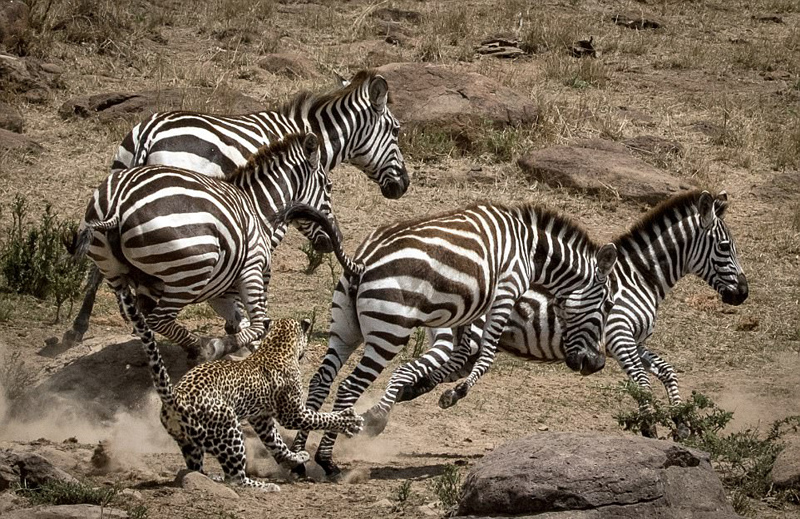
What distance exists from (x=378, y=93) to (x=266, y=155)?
2398 millimetres

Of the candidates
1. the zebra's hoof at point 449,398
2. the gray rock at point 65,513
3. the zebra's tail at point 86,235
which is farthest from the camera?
the zebra's hoof at point 449,398

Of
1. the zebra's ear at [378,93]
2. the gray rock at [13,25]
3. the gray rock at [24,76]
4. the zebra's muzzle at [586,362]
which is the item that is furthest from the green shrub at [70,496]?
the gray rock at [13,25]

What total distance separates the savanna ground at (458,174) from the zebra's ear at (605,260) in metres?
1.02

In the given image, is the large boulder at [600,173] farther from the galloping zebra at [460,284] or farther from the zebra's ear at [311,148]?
the zebra's ear at [311,148]

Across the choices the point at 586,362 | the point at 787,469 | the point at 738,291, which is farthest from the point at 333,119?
the point at 787,469

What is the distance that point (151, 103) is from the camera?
14.3 metres

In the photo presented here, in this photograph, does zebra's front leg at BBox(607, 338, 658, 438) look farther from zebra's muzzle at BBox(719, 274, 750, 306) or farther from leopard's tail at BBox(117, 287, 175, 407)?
leopard's tail at BBox(117, 287, 175, 407)

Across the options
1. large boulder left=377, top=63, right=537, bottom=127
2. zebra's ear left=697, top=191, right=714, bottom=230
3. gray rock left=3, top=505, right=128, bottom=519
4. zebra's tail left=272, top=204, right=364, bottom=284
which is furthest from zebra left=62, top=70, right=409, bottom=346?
gray rock left=3, top=505, right=128, bottom=519

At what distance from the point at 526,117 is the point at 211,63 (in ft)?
14.9

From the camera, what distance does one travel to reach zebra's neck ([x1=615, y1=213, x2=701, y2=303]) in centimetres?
981

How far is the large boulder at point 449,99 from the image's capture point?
1465 centimetres

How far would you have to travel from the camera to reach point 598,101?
54.3 ft

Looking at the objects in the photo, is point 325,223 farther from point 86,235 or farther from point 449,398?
point 86,235

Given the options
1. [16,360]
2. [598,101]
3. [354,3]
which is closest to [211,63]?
[354,3]
